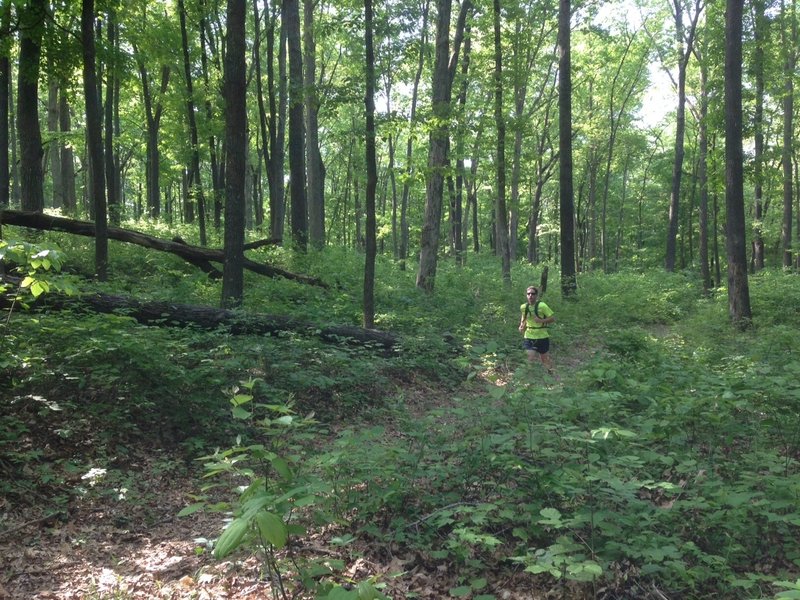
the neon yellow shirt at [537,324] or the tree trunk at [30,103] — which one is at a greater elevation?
the tree trunk at [30,103]

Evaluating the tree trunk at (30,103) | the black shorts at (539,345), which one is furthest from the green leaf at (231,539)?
the tree trunk at (30,103)

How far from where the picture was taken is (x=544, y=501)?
13.1 feet

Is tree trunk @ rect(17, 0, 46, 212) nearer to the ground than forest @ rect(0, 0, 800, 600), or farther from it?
farther from it

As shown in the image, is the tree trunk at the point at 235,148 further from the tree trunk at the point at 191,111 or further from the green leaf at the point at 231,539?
the green leaf at the point at 231,539

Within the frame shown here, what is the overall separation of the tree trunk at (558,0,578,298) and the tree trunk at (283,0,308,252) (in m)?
8.04

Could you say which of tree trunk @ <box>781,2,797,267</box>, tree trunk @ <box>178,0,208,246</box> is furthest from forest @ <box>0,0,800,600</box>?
tree trunk @ <box>781,2,797,267</box>

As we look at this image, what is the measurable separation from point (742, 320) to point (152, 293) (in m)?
12.9

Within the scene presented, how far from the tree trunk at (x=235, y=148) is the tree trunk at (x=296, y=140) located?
5116mm

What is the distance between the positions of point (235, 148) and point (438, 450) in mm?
7259

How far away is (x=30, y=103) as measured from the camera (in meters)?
11.1

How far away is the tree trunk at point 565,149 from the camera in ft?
53.6

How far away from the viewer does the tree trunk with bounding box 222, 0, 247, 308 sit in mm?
9531

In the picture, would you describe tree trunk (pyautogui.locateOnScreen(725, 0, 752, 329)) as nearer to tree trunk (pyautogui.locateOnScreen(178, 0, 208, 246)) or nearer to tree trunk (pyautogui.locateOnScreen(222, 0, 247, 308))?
tree trunk (pyautogui.locateOnScreen(222, 0, 247, 308))

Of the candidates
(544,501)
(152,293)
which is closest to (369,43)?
(152,293)
